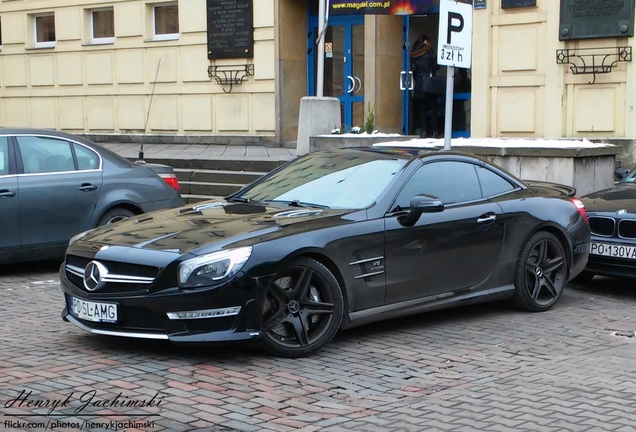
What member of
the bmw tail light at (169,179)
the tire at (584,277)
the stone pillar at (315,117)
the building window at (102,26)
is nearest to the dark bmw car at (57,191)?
the bmw tail light at (169,179)

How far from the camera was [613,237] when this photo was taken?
32.1 ft

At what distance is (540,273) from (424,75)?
10822mm

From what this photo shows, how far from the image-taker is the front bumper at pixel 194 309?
656 centimetres

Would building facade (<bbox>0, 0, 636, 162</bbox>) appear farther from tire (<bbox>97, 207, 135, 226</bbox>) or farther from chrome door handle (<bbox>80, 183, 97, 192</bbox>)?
chrome door handle (<bbox>80, 183, 97, 192</bbox>)

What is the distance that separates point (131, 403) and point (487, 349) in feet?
9.65

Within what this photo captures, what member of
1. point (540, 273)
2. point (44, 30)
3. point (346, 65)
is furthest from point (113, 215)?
point (44, 30)

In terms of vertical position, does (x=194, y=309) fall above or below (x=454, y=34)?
below

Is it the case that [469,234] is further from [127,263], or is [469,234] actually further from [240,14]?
[240,14]

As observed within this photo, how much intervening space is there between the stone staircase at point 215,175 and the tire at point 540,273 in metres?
6.52

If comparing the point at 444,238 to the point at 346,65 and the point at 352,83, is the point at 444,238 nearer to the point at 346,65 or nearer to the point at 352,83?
the point at 352,83

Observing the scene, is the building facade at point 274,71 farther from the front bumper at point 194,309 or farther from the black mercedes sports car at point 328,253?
the front bumper at point 194,309

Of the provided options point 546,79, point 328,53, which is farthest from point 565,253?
point 328,53

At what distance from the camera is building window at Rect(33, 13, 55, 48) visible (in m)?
25.1

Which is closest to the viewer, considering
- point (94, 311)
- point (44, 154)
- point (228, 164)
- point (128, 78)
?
point (94, 311)
